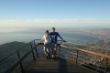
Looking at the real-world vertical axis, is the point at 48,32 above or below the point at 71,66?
above

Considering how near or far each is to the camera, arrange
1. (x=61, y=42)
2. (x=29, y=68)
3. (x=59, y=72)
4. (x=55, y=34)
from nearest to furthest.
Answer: (x=59, y=72)
(x=29, y=68)
(x=55, y=34)
(x=61, y=42)

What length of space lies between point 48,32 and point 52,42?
2.30 feet

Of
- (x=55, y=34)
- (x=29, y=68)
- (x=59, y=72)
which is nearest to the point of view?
(x=59, y=72)

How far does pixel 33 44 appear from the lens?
746 inches

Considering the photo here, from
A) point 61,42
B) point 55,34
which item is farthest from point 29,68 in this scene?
point 61,42

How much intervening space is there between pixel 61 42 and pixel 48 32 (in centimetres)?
171

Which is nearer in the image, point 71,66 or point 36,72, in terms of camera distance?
point 36,72

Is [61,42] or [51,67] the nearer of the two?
[51,67]

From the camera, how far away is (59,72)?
13.1 meters


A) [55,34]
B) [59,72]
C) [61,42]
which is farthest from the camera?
[61,42]

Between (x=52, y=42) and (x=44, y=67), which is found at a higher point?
(x=52, y=42)

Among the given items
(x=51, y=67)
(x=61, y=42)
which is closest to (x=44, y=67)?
(x=51, y=67)

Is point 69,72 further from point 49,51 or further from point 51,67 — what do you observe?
point 49,51

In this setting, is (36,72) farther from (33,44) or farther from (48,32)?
(33,44)
